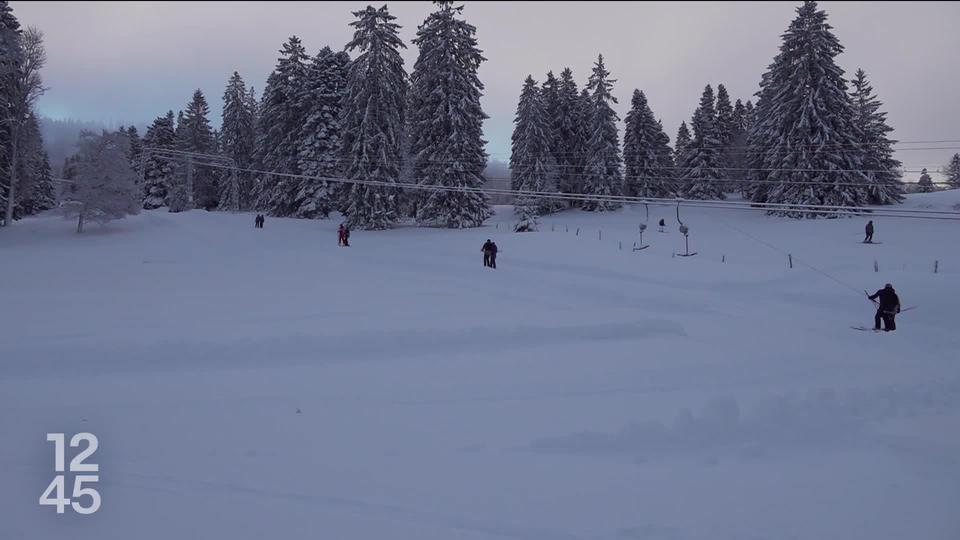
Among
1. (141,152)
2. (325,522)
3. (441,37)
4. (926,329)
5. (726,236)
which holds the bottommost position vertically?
(325,522)

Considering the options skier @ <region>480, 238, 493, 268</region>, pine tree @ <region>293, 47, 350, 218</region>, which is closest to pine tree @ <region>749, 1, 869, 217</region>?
skier @ <region>480, 238, 493, 268</region>

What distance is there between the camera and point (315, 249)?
2955 centimetres

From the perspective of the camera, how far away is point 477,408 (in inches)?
360

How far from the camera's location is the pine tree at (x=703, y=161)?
178 feet

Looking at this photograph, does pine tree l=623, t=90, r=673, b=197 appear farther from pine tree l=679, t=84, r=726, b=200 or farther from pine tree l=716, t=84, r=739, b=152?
pine tree l=716, t=84, r=739, b=152

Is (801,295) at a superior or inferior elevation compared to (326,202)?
inferior

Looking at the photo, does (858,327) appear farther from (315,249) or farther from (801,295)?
(315,249)

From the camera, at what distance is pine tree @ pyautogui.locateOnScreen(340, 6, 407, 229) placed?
123 feet

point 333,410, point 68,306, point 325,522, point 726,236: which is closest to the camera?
point 325,522

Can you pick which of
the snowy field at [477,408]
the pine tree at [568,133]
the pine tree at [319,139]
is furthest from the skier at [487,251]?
the pine tree at [568,133]

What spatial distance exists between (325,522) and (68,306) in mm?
13013

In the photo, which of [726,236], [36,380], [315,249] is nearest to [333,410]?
[36,380]

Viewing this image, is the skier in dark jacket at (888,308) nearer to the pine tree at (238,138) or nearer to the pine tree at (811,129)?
the pine tree at (811,129)

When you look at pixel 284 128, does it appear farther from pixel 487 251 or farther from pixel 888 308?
pixel 888 308
